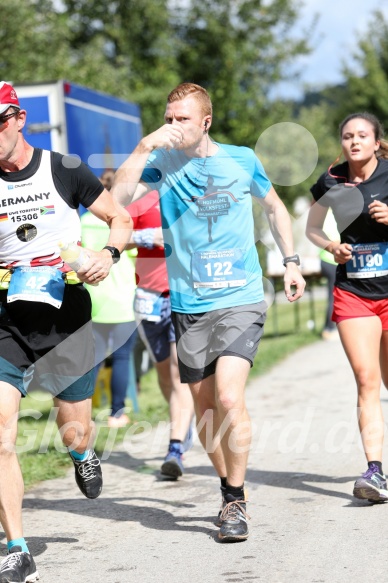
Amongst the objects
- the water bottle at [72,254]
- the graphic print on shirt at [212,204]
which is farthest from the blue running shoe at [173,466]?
the water bottle at [72,254]

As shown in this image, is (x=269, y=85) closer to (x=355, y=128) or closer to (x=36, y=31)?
(x=36, y=31)

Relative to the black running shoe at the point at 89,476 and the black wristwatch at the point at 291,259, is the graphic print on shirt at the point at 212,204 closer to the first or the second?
Answer: the black wristwatch at the point at 291,259

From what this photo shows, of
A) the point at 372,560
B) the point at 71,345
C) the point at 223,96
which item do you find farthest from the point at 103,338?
the point at 223,96

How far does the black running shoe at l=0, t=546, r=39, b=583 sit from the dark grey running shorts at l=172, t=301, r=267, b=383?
1.38 m

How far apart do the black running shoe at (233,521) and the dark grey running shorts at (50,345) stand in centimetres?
92

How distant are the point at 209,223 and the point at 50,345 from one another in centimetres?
107

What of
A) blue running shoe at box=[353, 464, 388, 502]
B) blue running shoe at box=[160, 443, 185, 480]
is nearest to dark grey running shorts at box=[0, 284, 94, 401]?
blue running shoe at box=[353, 464, 388, 502]

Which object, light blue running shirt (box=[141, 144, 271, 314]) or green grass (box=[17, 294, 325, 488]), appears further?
green grass (box=[17, 294, 325, 488])

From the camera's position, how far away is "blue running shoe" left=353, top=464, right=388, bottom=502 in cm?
567

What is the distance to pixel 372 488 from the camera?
5656 mm

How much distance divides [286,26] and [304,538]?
3514 cm

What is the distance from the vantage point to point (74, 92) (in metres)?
11.2

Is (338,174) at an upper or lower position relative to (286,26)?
lower

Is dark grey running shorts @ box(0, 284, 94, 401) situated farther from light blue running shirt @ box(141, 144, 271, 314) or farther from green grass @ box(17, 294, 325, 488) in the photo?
Result: green grass @ box(17, 294, 325, 488)
